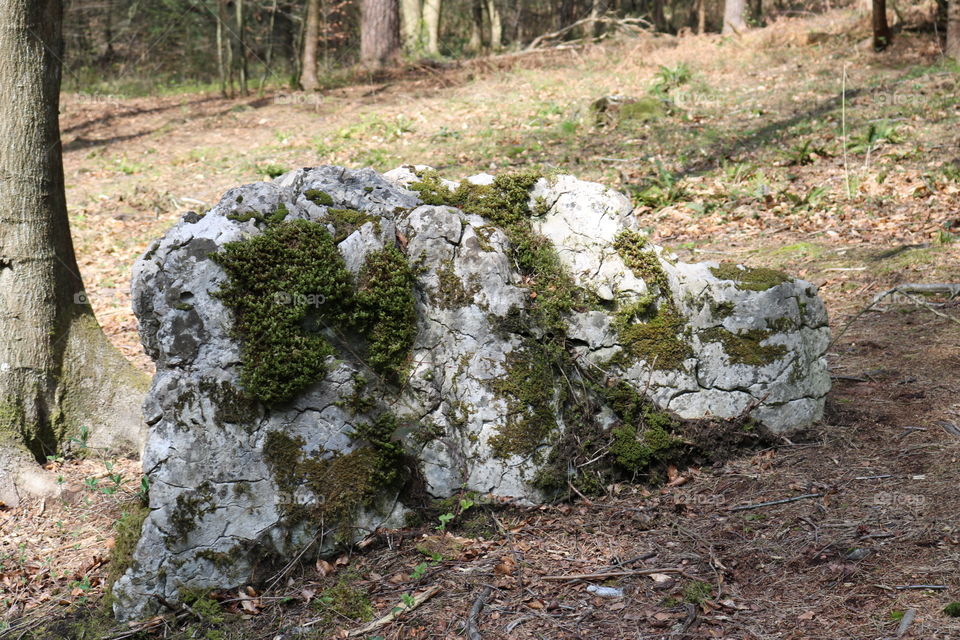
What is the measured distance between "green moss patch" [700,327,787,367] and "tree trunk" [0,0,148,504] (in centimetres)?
442

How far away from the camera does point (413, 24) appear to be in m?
21.0

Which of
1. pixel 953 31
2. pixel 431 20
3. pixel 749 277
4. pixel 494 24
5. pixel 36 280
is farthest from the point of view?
pixel 494 24

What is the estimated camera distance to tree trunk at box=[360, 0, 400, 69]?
58.7 feet

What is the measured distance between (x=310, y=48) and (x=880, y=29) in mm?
12047

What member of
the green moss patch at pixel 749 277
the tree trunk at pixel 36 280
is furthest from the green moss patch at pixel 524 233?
the tree trunk at pixel 36 280

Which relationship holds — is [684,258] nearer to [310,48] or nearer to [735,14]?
[310,48]

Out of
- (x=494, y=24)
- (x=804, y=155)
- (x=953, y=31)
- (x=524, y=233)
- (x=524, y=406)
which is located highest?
(x=494, y=24)

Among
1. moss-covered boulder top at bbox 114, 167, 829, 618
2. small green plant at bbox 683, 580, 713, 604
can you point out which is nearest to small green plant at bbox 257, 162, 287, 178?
moss-covered boulder top at bbox 114, 167, 829, 618

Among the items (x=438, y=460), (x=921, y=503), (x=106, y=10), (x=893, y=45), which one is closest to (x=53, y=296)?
(x=438, y=460)

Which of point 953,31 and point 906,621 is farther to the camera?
point 953,31

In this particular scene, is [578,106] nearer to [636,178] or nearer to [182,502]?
[636,178]

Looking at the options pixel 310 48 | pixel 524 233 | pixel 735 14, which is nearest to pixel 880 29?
pixel 735 14

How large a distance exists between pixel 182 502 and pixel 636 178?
333 inches

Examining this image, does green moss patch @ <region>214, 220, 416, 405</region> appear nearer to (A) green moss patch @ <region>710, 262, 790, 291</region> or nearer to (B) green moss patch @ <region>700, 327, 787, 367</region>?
(B) green moss patch @ <region>700, 327, 787, 367</region>
